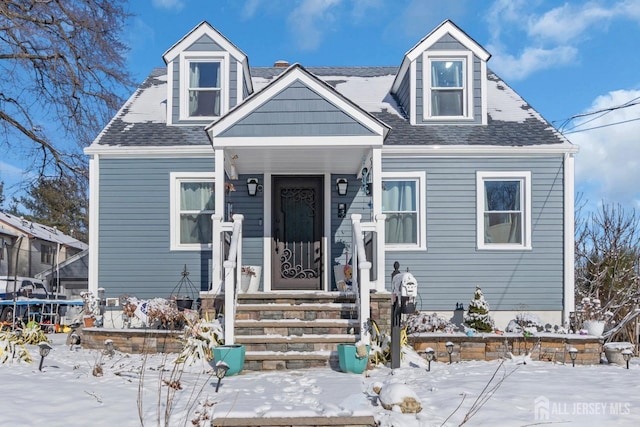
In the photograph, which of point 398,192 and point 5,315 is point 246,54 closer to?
point 398,192

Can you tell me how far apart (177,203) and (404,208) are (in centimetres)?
421

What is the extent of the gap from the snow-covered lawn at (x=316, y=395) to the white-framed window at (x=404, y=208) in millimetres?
3325

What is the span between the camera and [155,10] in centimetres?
1237

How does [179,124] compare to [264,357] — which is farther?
[179,124]

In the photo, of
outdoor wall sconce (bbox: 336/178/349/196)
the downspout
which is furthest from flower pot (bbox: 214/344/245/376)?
the downspout

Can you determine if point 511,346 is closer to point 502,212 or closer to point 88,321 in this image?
point 502,212

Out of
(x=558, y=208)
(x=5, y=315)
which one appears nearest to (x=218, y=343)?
(x=558, y=208)

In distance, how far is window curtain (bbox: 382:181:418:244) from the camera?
10148mm

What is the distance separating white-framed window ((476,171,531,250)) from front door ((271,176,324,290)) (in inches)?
117

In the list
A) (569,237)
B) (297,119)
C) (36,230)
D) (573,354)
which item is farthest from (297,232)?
(36,230)

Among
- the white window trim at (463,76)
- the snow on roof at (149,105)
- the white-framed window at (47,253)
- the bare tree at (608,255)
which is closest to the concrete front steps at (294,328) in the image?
the white window trim at (463,76)

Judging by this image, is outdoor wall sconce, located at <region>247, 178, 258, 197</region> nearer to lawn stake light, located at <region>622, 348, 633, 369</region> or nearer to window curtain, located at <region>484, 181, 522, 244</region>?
window curtain, located at <region>484, 181, 522, 244</region>

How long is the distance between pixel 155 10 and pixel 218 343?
8445mm

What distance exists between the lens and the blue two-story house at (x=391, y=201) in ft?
32.7
